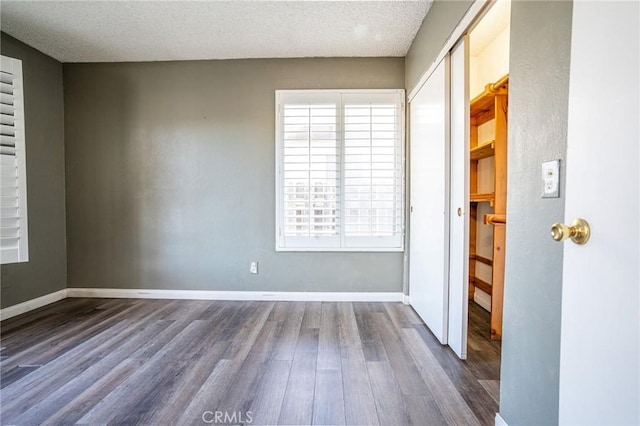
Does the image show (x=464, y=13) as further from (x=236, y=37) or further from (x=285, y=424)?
(x=285, y=424)

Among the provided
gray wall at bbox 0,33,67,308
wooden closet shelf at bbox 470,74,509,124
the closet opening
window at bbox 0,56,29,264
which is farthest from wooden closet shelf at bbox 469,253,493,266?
gray wall at bbox 0,33,67,308

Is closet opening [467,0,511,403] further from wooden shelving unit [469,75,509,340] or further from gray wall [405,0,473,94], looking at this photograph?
gray wall [405,0,473,94]

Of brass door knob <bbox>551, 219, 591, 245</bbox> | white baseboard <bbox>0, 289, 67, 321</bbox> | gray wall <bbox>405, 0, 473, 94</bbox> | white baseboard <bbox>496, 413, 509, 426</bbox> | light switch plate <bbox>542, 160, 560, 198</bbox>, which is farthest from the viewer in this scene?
white baseboard <bbox>0, 289, 67, 321</bbox>

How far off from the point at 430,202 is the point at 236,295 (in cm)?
220

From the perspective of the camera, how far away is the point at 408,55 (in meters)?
2.59

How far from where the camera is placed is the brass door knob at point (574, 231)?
679mm

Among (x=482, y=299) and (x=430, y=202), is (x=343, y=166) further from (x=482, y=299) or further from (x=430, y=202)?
(x=482, y=299)

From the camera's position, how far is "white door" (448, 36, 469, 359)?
1640 mm

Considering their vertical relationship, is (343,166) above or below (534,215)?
above

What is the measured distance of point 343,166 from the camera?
268 centimetres

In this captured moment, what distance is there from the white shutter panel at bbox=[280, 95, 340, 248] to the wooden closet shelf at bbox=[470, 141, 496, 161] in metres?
1.28

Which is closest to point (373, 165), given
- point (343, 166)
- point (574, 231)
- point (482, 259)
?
point (343, 166)

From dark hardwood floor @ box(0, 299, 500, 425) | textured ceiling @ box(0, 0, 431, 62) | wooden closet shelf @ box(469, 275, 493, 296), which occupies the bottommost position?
dark hardwood floor @ box(0, 299, 500, 425)

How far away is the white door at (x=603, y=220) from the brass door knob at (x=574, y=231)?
0.05ft
